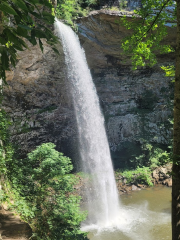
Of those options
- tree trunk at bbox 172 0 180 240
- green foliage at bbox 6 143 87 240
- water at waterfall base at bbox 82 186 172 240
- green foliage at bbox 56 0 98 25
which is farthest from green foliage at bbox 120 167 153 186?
green foliage at bbox 56 0 98 25

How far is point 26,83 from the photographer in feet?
35.3

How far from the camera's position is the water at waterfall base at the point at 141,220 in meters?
6.14

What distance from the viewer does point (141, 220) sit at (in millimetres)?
7090

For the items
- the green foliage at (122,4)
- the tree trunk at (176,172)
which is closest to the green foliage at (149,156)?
the green foliage at (122,4)

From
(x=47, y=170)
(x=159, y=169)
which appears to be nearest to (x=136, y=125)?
(x=159, y=169)

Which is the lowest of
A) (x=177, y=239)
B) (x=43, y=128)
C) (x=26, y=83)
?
(x=177, y=239)

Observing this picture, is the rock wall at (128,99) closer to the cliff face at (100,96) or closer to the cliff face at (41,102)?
the cliff face at (100,96)

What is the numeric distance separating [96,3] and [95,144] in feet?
31.5

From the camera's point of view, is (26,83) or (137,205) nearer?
(137,205)

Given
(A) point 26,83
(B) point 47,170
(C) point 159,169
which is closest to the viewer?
(B) point 47,170

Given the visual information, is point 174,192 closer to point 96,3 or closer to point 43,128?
point 43,128

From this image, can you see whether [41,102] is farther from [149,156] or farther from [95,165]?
[149,156]

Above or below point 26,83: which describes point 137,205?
below

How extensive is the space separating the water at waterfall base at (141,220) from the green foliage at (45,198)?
2794mm
